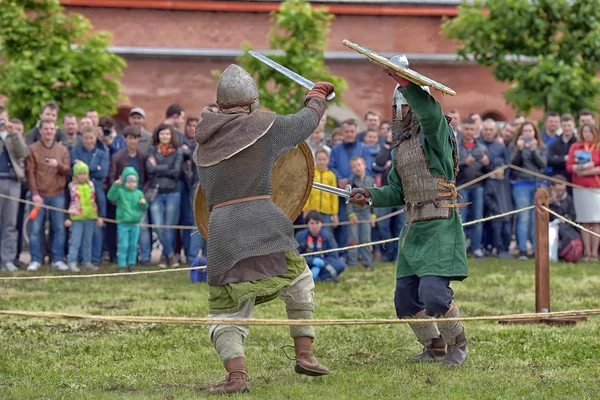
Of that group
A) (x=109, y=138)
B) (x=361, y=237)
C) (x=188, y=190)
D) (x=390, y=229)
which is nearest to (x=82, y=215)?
(x=109, y=138)

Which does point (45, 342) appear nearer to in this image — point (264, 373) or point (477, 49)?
point (264, 373)

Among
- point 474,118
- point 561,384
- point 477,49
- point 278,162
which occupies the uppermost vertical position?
point 477,49

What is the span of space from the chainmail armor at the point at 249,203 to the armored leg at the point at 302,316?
0.27 metres

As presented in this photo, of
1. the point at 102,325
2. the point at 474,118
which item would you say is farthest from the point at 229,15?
the point at 102,325

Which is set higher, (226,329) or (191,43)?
(191,43)

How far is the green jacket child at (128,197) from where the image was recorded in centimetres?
1448

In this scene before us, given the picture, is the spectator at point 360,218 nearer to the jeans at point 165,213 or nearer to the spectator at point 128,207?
the jeans at point 165,213

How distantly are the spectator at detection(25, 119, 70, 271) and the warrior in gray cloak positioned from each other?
774 cm

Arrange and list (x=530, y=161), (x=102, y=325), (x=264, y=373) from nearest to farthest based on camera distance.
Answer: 1. (x=264, y=373)
2. (x=102, y=325)
3. (x=530, y=161)

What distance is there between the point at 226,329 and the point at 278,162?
127 centimetres

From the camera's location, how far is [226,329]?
6680 millimetres

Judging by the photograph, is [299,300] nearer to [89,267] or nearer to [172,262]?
[89,267]

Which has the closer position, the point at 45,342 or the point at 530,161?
the point at 45,342

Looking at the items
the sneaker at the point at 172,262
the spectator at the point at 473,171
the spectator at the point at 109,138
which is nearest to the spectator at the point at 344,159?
the spectator at the point at 473,171
